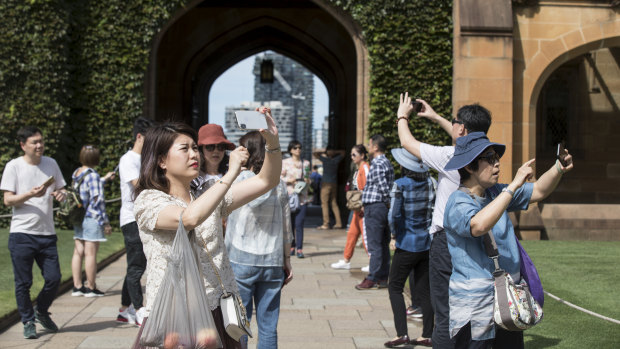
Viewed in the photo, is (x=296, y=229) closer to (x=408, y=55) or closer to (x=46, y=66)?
(x=408, y=55)

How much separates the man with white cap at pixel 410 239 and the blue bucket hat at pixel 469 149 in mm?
1862

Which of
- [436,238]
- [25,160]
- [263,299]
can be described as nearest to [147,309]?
[263,299]

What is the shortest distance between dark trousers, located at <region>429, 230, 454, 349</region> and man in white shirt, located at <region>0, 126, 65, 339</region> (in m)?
2.95

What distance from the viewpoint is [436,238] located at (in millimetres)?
4359

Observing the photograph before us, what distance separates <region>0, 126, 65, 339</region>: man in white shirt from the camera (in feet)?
18.2

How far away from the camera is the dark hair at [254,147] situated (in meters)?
4.19

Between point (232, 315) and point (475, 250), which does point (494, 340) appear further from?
point (232, 315)

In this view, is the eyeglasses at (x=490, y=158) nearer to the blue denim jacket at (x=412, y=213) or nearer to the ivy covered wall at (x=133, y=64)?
the blue denim jacket at (x=412, y=213)

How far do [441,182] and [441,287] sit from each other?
648 millimetres

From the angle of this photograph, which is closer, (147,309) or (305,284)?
(147,309)

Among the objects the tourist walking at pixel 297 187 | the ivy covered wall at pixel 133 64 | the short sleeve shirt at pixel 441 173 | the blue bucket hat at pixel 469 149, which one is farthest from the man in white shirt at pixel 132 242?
the ivy covered wall at pixel 133 64

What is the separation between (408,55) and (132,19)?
4873mm

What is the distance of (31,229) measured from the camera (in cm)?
567

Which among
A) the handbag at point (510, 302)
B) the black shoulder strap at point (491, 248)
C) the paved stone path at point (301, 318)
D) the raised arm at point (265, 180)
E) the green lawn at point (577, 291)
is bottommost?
the paved stone path at point (301, 318)
